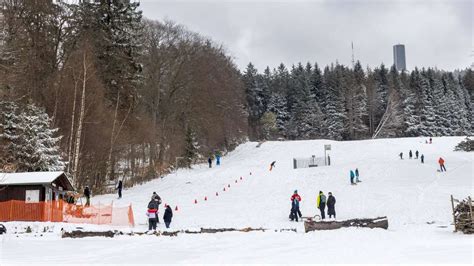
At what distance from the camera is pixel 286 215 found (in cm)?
2561

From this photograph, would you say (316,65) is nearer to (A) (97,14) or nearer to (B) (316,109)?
(B) (316,109)

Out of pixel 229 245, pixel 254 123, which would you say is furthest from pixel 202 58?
pixel 254 123

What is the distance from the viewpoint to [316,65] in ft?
368

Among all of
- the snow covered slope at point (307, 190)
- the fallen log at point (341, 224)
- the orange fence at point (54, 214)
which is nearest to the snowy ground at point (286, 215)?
the snow covered slope at point (307, 190)

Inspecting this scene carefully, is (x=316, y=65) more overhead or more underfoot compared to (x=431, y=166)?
more overhead

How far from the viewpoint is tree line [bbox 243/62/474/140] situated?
90938 millimetres

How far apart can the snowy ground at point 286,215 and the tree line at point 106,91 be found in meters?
3.71

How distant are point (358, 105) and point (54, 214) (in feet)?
254

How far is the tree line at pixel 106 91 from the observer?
2980 centimetres

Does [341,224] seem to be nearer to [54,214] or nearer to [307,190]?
[54,214]

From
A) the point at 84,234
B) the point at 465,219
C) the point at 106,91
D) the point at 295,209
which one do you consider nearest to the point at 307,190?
the point at 295,209

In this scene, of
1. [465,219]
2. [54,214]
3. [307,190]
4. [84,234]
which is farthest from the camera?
[307,190]

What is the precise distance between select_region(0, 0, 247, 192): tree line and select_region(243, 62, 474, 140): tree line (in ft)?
125

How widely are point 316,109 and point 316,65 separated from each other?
20080mm
